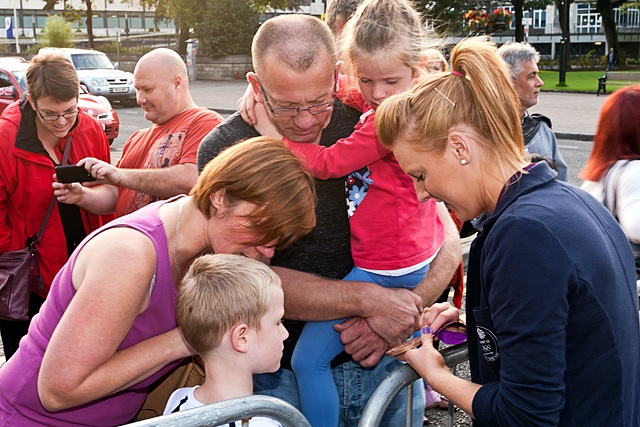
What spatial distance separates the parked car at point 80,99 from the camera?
46.7ft

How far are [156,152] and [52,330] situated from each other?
2.27 m

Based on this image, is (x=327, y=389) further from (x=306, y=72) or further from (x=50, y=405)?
(x=306, y=72)

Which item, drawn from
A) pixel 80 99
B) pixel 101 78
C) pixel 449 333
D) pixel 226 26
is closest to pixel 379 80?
→ pixel 449 333

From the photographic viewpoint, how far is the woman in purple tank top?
1.93 m

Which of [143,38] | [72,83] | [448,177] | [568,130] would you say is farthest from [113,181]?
[143,38]

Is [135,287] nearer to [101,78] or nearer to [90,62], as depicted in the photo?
[101,78]

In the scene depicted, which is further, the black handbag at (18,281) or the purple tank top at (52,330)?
the black handbag at (18,281)

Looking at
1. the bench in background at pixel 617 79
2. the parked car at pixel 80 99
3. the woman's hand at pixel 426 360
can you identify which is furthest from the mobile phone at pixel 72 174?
the bench in background at pixel 617 79

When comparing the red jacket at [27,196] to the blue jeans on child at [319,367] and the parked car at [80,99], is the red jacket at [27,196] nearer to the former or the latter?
the blue jeans on child at [319,367]

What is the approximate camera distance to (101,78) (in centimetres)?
2256

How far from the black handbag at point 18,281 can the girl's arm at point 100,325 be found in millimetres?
1953

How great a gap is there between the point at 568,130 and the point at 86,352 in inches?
613

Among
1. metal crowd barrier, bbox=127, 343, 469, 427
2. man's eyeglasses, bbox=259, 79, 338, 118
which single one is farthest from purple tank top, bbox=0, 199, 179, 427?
man's eyeglasses, bbox=259, 79, 338, 118

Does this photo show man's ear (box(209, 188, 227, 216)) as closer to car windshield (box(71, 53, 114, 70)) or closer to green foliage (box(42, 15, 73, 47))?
car windshield (box(71, 53, 114, 70))
